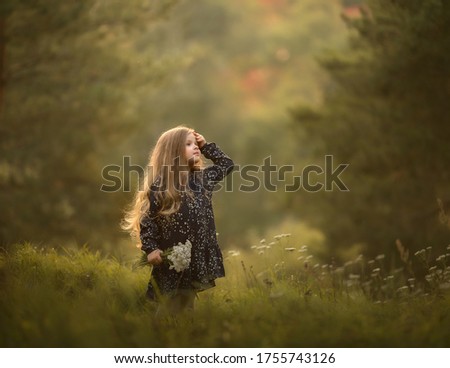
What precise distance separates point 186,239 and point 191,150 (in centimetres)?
73

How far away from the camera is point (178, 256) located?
4.49 meters

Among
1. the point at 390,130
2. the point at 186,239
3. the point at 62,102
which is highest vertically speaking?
the point at 62,102

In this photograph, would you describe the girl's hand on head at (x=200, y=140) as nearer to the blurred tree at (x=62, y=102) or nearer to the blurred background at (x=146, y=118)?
the blurred background at (x=146, y=118)

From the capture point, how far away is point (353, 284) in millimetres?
5461

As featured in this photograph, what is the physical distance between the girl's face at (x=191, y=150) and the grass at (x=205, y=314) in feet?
3.33

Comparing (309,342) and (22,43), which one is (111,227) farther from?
(309,342)

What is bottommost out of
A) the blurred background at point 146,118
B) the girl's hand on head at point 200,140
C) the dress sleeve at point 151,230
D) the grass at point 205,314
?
the grass at point 205,314

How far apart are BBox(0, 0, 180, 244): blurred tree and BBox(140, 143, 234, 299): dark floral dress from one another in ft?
23.2

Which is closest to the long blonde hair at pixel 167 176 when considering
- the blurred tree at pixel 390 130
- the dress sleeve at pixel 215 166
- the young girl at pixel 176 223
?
the young girl at pixel 176 223

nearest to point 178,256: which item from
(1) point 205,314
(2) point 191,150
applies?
(1) point 205,314

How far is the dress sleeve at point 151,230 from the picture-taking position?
454cm

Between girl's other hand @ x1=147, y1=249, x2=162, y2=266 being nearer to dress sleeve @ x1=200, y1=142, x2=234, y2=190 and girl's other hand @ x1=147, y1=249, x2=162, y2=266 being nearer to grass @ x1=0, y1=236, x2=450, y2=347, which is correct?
grass @ x1=0, y1=236, x2=450, y2=347

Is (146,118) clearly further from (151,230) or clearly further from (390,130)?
(151,230)
